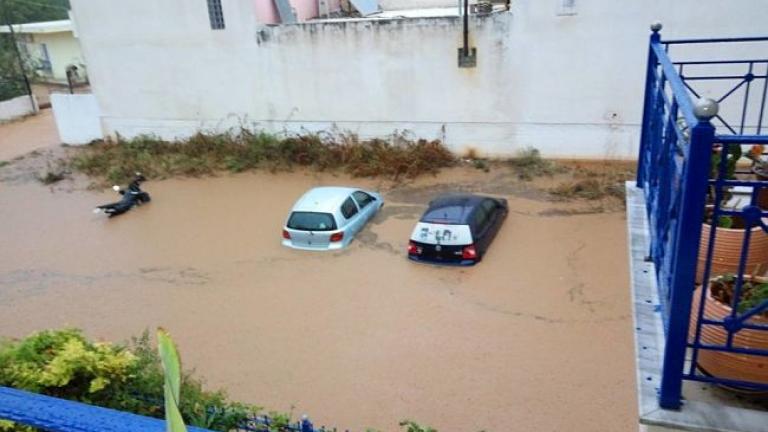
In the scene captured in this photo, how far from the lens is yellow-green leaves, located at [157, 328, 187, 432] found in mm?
783

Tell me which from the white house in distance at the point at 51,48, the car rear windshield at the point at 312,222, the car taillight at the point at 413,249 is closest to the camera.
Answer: the car taillight at the point at 413,249

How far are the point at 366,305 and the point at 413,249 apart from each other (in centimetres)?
151

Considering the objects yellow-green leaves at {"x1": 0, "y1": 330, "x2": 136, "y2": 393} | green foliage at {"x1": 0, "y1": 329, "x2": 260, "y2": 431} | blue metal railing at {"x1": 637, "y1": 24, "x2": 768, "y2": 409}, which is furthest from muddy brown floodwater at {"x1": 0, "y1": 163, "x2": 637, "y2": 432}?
blue metal railing at {"x1": 637, "y1": 24, "x2": 768, "y2": 409}

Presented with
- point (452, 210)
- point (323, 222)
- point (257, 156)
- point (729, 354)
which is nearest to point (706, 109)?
point (729, 354)

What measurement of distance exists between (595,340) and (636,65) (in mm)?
7793

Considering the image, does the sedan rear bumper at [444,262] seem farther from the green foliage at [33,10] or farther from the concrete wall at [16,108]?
the green foliage at [33,10]

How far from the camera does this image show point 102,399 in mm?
4438

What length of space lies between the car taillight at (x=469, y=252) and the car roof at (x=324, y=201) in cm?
256

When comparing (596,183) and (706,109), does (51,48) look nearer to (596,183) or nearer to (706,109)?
(596,183)

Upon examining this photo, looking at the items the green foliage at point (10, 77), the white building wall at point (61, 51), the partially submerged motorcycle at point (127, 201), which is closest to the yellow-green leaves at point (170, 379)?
the partially submerged motorcycle at point (127, 201)

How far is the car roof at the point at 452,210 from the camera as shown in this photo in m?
9.82

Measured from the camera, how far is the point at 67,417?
1.37 meters

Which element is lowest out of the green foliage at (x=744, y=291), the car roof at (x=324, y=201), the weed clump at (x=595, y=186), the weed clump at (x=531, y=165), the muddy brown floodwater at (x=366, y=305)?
the muddy brown floodwater at (x=366, y=305)

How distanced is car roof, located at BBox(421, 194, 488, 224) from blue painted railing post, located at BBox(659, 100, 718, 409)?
7434 mm
